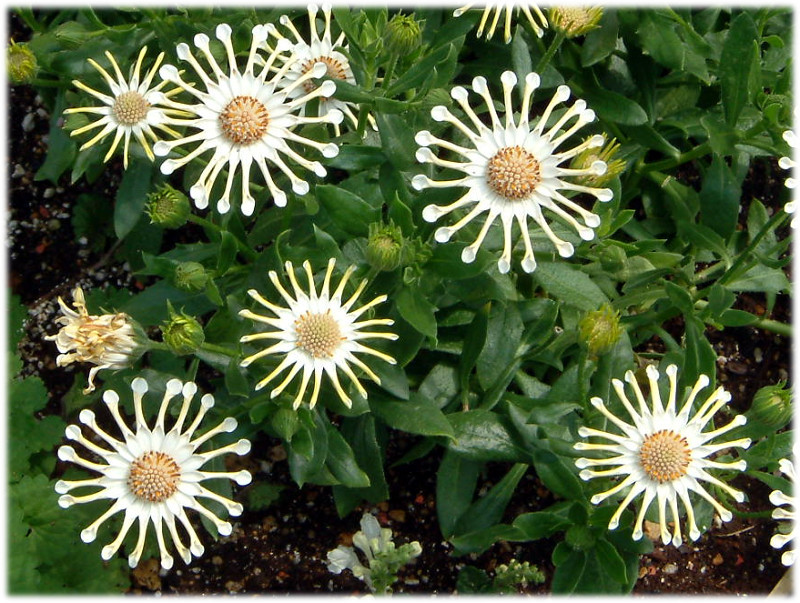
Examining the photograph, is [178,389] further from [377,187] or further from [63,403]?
[63,403]

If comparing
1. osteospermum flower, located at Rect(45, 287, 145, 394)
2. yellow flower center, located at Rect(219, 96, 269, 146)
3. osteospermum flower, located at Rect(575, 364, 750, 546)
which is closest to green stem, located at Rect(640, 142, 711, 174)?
osteospermum flower, located at Rect(575, 364, 750, 546)

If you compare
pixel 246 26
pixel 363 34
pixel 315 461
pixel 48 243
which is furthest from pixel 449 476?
pixel 48 243

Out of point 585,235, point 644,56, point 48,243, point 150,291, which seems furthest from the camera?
point 48,243

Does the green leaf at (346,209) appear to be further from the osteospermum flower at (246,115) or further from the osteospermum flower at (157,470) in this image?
the osteospermum flower at (157,470)

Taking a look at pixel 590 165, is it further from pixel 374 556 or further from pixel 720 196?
pixel 374 556

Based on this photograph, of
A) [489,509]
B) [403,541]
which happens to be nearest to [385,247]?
[489,509]

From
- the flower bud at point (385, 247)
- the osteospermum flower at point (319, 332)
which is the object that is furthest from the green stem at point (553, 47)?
the osteospermum flower at point (319, 332)

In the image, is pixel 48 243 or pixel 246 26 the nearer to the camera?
pixel 246 26
